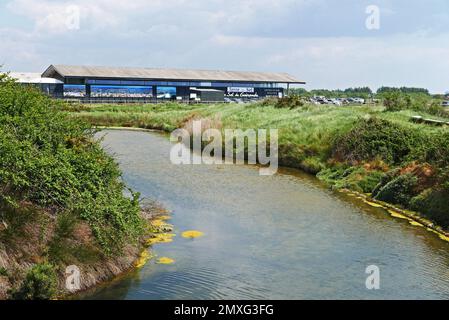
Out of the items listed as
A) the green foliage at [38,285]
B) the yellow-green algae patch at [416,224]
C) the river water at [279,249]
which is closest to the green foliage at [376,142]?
the river water at [279,249]

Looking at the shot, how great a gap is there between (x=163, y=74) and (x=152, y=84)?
3553 millimetres

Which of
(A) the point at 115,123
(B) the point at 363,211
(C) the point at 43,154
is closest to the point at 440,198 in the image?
(B) the point at 363,211

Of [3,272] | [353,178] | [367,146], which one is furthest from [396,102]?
[3,272]

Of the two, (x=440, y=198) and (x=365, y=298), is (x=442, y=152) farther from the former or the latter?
(x=365, y=298)

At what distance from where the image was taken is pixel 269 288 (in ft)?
59.1

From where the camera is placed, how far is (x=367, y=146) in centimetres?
3919

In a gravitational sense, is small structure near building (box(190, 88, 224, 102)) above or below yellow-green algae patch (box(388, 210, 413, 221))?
above

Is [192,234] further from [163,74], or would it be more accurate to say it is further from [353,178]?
[163,74]

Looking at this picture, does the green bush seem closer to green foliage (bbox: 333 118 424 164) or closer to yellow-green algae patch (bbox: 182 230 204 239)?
green foliage (bbox: 333 118 424 164)

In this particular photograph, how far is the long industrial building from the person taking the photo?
103 metres

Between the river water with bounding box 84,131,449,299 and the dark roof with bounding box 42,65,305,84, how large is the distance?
72.8 meters

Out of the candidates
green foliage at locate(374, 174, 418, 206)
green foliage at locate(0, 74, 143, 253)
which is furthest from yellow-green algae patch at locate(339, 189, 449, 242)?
green foliage at locate(0, 74, 143, 253)

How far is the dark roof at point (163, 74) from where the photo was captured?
343 feet

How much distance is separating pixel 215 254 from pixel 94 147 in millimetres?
7146
